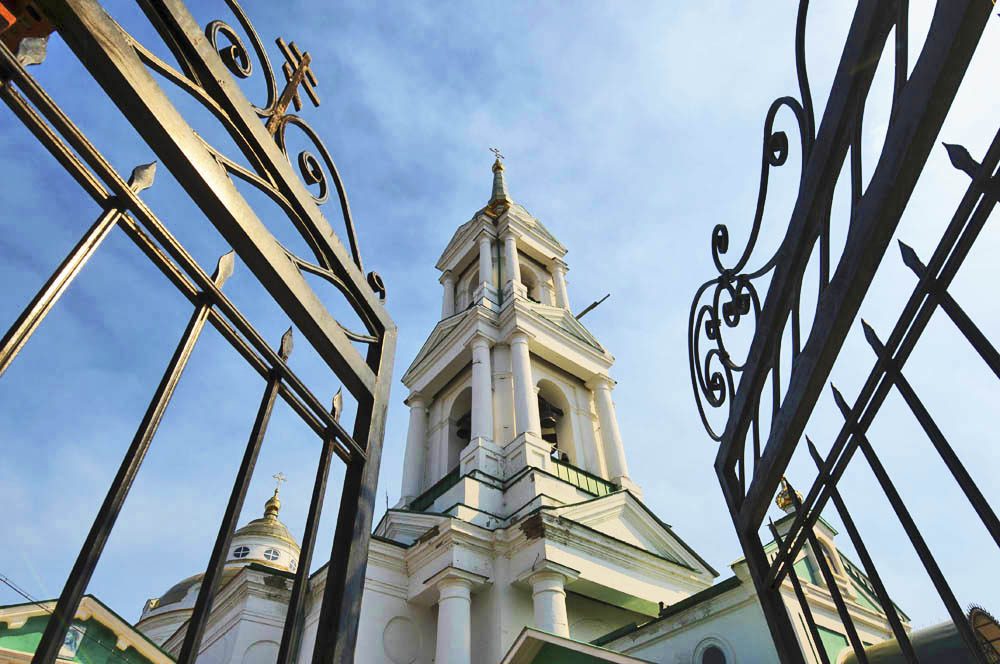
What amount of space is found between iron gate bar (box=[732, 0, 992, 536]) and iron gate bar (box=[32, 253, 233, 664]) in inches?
60.9

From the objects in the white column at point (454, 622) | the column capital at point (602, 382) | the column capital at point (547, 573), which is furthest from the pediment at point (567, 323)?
the white column at point (454, 622)

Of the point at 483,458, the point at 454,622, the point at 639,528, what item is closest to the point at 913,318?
the point at 454,622

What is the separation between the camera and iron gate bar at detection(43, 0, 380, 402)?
1418 millimetres

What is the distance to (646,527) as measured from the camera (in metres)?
13.5

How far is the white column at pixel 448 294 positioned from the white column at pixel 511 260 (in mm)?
2116

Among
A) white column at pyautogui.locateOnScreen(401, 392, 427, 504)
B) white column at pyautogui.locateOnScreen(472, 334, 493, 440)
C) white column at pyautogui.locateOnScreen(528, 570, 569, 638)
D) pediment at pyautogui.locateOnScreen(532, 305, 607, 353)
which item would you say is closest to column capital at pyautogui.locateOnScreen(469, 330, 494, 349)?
white column at pyautogui.locateOnScreen(472, 334, 493, 440)

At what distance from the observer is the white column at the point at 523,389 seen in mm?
14109

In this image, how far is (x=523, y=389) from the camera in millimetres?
14695

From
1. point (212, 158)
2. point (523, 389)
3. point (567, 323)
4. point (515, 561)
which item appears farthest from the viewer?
point (567, 323)

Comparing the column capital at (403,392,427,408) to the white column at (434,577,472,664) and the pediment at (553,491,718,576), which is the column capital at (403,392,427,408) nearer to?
the pediment at (553,491,718,576)

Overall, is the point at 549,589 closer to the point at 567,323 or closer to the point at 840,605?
the point at 567,323

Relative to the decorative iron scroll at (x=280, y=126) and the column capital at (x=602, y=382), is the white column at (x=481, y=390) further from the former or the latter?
the decorative iron scroll at (x=280, y=126)

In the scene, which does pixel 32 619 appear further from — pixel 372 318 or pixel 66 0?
pixel 66 0

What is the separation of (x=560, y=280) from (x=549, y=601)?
11.9m
